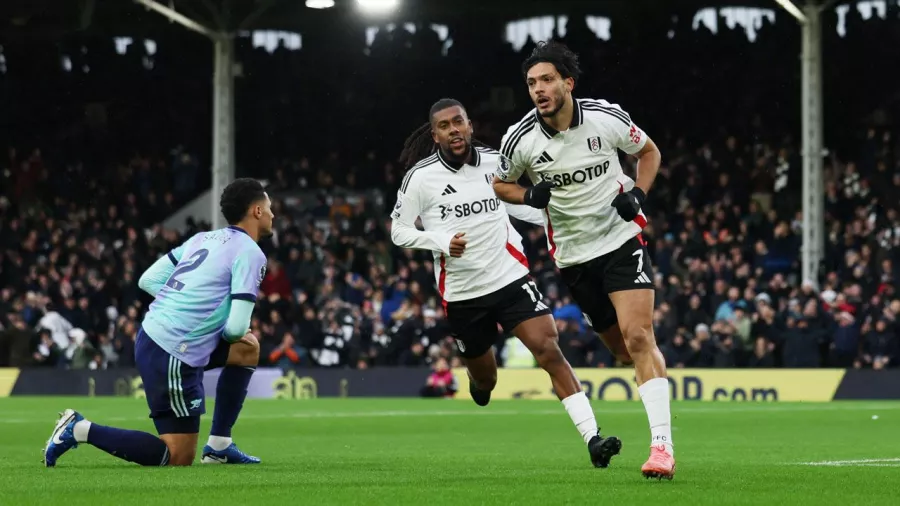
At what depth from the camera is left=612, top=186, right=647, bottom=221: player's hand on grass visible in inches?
344

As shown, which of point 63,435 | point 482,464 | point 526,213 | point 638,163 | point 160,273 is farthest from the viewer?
point 526,213

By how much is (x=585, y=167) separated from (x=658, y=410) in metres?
1.54

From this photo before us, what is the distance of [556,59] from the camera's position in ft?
29.4

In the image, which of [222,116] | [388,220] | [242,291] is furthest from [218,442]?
[388,220]

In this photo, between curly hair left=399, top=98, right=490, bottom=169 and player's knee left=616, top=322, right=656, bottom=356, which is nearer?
player's knee left=616, top=322, right=656, bottom=356

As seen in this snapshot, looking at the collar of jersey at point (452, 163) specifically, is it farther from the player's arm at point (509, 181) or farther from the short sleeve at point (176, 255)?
the short sleeve at point (176, 255)

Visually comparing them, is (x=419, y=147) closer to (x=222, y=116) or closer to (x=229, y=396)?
(x=229, y=396)

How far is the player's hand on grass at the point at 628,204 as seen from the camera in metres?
8.73

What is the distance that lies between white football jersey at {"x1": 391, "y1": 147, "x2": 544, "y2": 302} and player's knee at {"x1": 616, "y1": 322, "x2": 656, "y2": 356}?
1880 mm

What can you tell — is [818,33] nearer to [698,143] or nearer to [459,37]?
[698,143]

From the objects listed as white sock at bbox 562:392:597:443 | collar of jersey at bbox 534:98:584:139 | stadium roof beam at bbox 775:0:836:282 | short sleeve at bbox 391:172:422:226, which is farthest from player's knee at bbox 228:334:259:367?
stadium roof beam at bbox 775:0:836:282

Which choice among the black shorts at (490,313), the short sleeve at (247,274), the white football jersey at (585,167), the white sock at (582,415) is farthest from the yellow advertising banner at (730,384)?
the white football jersey at (585,167)

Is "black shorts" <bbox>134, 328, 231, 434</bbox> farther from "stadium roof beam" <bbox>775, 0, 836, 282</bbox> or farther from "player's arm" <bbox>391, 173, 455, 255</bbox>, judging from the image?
"stadium roof beam" <bbox>775, 0, 836, 282</bbox>

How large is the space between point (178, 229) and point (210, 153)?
2.88 meters
